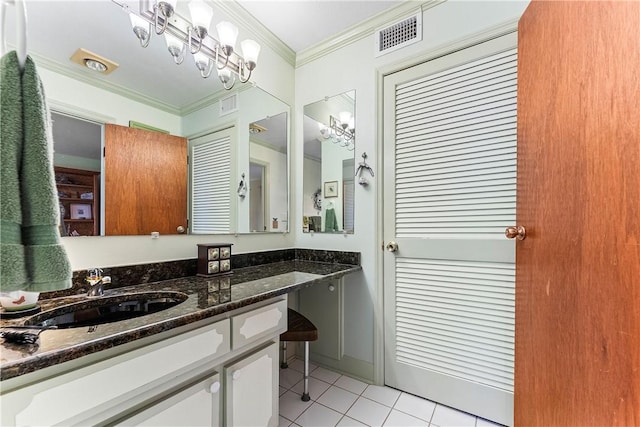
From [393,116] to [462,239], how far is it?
2.84 feet

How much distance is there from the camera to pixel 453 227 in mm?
1534

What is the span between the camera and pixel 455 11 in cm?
152

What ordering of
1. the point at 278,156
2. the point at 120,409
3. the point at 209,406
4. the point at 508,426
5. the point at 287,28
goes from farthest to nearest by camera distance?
the point at 278,156 → the point at 287,28 → the point at 508,426 → the point at 209,406 → the point at 120,409

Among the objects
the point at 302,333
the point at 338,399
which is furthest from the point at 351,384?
the point at 302,333

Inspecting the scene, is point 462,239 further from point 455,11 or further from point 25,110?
point 25,110

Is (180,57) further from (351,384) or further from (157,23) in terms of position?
(351,384)

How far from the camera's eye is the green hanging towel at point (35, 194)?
0.54 metres

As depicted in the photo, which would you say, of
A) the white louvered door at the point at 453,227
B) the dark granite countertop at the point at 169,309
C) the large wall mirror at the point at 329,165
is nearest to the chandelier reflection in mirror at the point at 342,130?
the large wall mirror at the point at 329,165

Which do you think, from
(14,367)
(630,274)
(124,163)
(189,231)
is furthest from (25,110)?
(630,274)

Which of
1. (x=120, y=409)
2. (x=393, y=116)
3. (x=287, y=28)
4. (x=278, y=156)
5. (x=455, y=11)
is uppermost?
(x=287, y=28)

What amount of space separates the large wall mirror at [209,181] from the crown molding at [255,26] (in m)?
0.37

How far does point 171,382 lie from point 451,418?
1.47 metres

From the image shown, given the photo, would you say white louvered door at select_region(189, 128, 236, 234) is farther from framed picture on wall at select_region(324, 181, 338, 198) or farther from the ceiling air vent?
the ceiling air vent

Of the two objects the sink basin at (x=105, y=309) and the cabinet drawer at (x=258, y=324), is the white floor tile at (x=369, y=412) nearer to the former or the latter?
the cabinet drawer at (x=258, y=324)
